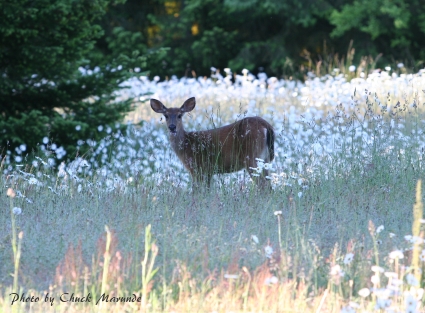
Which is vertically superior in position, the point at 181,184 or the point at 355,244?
the point at 181,184

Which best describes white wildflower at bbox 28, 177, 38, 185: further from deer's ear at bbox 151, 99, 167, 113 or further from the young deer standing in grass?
deer's ear at bbox 151, 99, 167, 113

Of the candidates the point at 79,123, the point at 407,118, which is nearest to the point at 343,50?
the point at 407,118

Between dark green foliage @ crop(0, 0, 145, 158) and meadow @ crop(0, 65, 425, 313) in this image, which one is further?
dark green foliage @ crop(0, 0, 145, 158)

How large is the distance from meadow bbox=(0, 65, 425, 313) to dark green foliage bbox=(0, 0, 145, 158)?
1289 millimetres

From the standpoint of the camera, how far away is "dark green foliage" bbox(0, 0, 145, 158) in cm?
880

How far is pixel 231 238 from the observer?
554 cm

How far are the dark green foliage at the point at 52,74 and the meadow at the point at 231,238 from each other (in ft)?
4.23

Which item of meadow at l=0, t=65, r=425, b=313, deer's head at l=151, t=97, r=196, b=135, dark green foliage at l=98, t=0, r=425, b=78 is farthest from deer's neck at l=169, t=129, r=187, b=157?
dark green foliage at l=98, t=0, r=425, b=78

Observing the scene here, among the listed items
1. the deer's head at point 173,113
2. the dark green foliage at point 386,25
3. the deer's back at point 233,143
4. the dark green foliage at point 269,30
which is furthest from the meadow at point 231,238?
the dark green foliage at point 269,30

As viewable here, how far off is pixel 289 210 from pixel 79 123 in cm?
383

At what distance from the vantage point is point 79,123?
9.18m

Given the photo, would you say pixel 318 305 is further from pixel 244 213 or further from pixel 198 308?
pixel 244 213

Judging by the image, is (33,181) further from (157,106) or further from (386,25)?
(386,25)

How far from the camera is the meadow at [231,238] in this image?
14.6 ft
